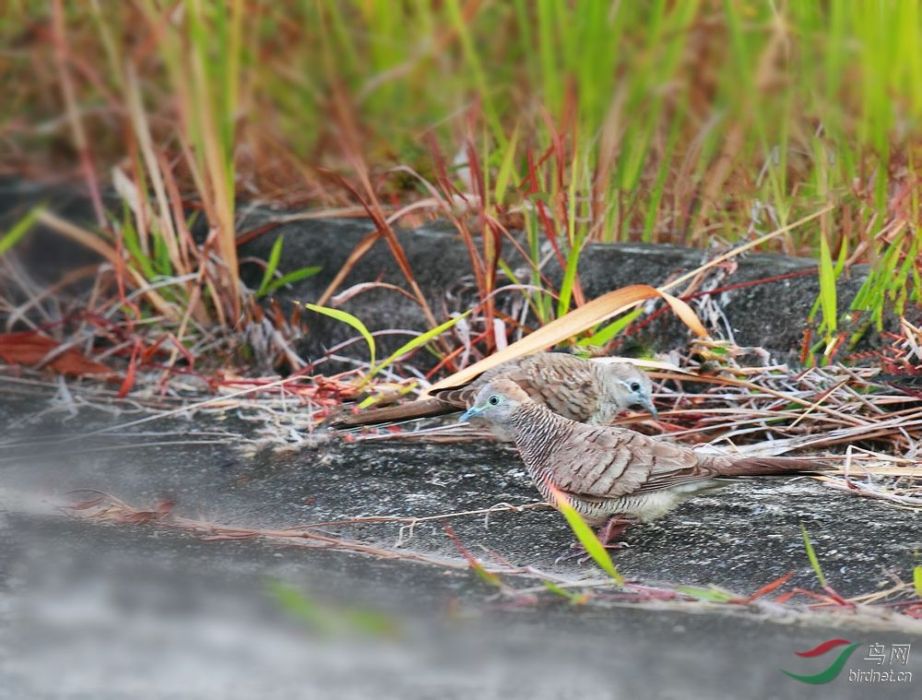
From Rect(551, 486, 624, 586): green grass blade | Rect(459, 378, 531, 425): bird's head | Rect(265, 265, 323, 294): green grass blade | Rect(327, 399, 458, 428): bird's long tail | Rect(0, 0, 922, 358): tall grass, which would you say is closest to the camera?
Rect(551, 486, 624, 586): green grass blade

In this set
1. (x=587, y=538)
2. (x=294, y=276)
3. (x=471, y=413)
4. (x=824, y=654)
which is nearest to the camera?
(x=824, y=654)

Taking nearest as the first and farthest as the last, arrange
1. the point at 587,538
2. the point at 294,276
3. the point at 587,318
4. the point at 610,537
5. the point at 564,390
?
the point at 587,538, the point at 610,537, the point at 587,318, the point at 564,390, the point at 294,276

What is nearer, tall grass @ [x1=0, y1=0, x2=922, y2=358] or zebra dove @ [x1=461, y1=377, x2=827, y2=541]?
zebra dove @ [x1=461, y1=377, x2=827, y2=541]

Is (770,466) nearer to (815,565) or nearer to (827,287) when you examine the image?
(815,565)

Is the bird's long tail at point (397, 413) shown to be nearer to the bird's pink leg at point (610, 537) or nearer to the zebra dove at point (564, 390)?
the zebra dove at point (564, 390)

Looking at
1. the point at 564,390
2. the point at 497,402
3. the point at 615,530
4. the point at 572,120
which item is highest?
the point at 572,120

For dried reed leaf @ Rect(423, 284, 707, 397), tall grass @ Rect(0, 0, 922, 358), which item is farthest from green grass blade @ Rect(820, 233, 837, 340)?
dried reed leaf @ Rect(423, 284, 707, 397)

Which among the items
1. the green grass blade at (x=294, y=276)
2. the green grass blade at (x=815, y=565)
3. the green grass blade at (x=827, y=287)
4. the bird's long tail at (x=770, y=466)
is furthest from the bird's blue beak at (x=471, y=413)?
the green grass blade at (x=294, y=276)

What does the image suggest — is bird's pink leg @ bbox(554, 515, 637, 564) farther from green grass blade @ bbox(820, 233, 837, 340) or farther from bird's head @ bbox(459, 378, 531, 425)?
green grass blade @ bbox(820, 233, 837, 340)

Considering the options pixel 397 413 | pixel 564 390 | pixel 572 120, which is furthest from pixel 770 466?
pixel 572 120
